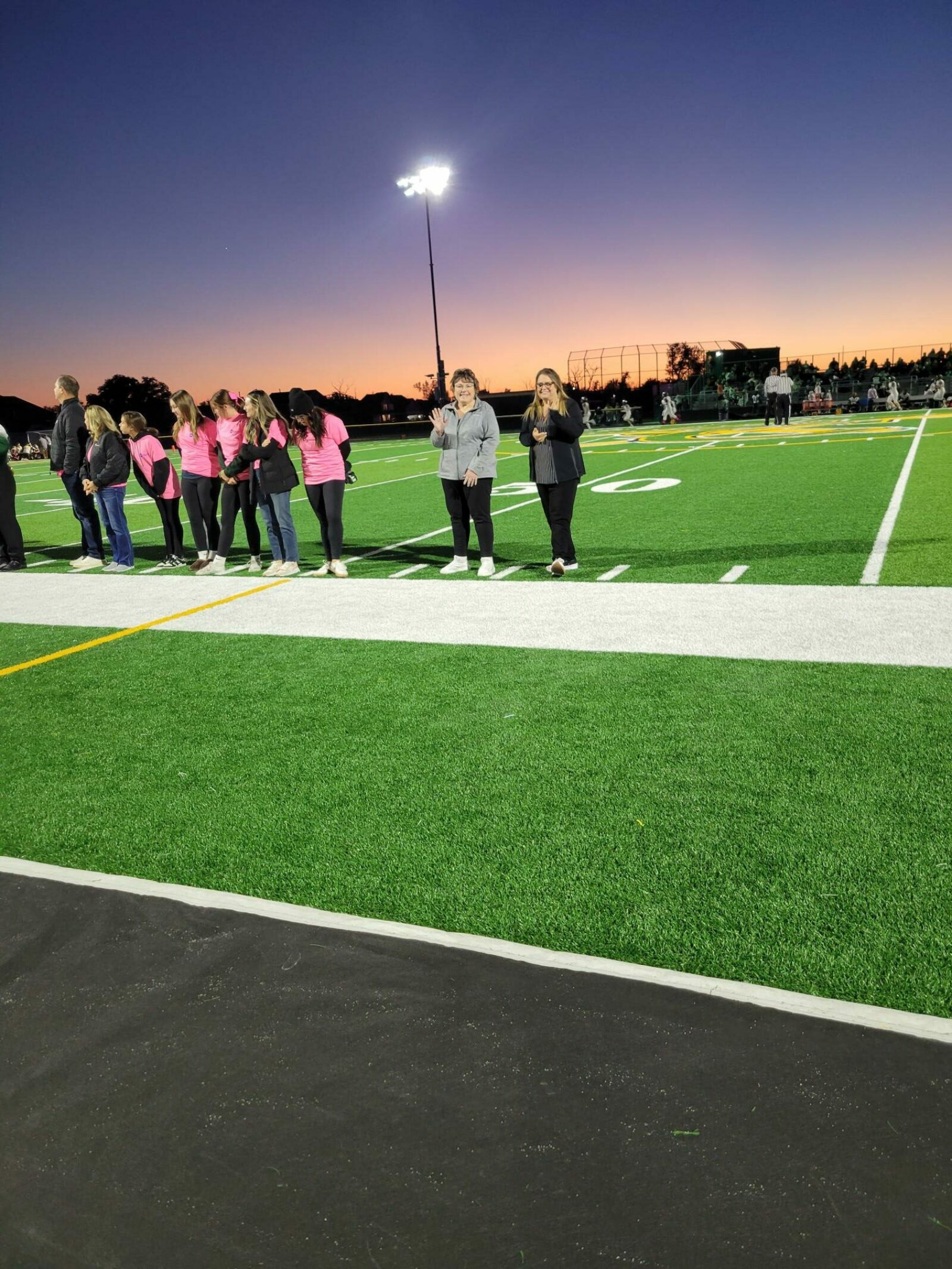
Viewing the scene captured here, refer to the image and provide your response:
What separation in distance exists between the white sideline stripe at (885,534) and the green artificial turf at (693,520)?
9cm

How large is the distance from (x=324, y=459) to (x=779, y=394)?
26.2 meters

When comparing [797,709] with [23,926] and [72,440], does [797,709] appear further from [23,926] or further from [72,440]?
[72,440]

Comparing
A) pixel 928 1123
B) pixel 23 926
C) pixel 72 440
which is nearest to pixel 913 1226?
pixel 928 1123

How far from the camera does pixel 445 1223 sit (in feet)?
6.29

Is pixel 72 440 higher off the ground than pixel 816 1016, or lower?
higher

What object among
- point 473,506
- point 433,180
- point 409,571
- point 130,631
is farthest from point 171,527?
point 433,180

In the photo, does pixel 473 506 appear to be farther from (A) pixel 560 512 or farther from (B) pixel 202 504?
(B) pixel 202 504

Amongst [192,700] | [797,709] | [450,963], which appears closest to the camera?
[450,963]

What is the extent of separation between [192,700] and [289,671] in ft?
2.33

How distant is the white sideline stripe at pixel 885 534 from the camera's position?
313 inches

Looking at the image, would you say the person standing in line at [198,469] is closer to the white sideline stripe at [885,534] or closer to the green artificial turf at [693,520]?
the green artificial turf at [693,520]

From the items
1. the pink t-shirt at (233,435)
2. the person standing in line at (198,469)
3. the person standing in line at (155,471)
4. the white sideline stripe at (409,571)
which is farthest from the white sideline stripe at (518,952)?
the person standing in line at (155,471)

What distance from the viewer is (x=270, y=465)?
29.6ft

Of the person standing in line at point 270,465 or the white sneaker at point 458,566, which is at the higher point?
the person standing in line at point 270,465
